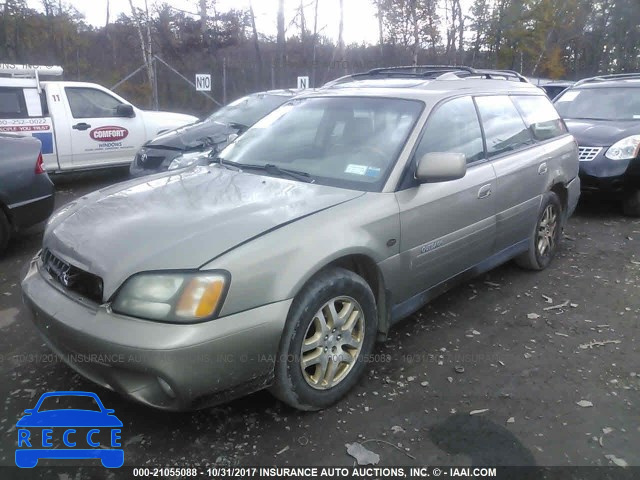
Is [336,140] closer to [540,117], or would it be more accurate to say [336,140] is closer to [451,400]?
[451,400]

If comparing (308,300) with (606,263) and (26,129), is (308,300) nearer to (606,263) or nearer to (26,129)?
(606,263)

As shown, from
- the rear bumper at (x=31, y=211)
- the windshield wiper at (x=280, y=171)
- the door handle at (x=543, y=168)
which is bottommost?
the rear bumper at (x=31, y=211)

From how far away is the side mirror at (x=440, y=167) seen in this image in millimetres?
2939

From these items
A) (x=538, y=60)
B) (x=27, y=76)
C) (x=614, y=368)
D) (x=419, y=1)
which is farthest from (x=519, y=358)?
(x=538, y=60)

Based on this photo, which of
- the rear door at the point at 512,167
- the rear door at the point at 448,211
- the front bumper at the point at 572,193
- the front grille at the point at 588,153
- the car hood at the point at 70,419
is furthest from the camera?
the front grille at the point at 588,153

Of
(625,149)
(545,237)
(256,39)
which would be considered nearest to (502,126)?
(545,237)

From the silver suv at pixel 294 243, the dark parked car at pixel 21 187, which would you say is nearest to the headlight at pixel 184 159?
the dark parked car at pixel 21 187

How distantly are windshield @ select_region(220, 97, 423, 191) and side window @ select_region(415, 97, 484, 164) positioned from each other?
0.44 feet

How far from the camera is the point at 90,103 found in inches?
330

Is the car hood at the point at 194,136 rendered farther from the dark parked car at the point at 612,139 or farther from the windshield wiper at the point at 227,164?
the dark parked car at the point at 612,139

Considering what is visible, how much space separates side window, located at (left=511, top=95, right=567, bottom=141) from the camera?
14.4 ft

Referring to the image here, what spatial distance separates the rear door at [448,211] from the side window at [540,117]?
90 cm

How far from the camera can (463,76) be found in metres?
4.26

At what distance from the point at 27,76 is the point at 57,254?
260 inches
